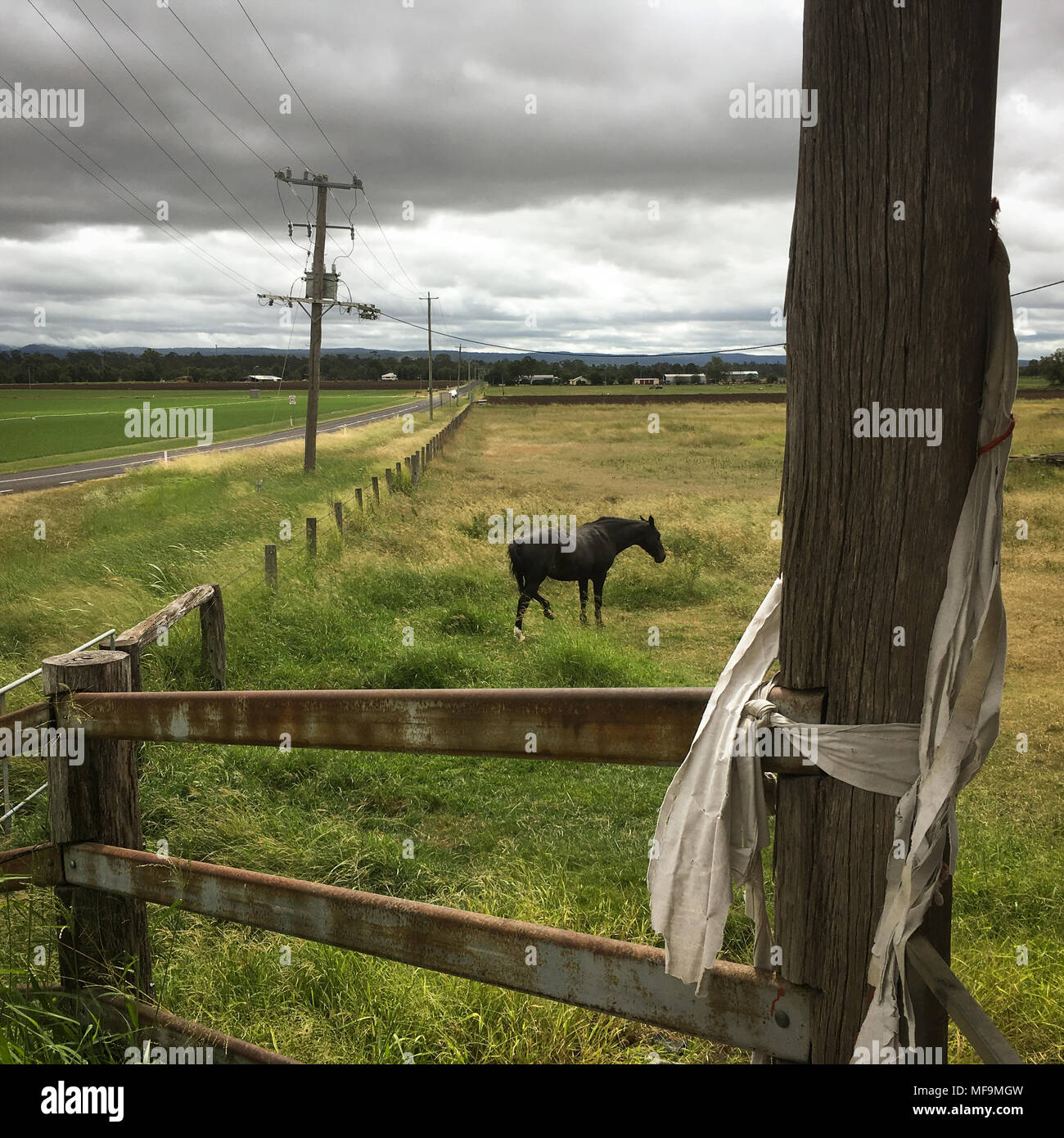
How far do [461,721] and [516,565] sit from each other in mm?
9381

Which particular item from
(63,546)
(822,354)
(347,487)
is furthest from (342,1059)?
(347,487)

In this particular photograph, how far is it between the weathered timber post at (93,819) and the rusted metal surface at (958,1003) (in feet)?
6.55

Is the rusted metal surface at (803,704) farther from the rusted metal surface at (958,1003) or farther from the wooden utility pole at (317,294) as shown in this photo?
the wooden utility pole at (317,294)

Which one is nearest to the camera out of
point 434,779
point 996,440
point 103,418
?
point 996,440

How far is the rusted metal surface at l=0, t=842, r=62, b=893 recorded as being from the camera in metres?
2.50

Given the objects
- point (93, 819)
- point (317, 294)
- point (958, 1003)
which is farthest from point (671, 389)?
point (958, 1003)

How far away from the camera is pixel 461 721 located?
73.5 inches

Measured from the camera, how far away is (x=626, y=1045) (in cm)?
303

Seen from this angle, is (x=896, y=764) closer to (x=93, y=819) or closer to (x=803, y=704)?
(x=803, y=704)

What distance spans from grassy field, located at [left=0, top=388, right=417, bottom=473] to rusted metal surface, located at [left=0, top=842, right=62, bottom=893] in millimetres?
33686

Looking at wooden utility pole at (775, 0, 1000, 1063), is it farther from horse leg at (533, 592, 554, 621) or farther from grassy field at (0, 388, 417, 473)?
grassy field at (0, 388, 417, 473)

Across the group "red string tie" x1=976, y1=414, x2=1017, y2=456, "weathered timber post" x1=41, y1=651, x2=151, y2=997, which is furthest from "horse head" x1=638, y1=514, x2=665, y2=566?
"red string tie" x1=976, y1=414, x2=1017, y2=456

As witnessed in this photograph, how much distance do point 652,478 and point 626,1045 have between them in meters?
23.6
